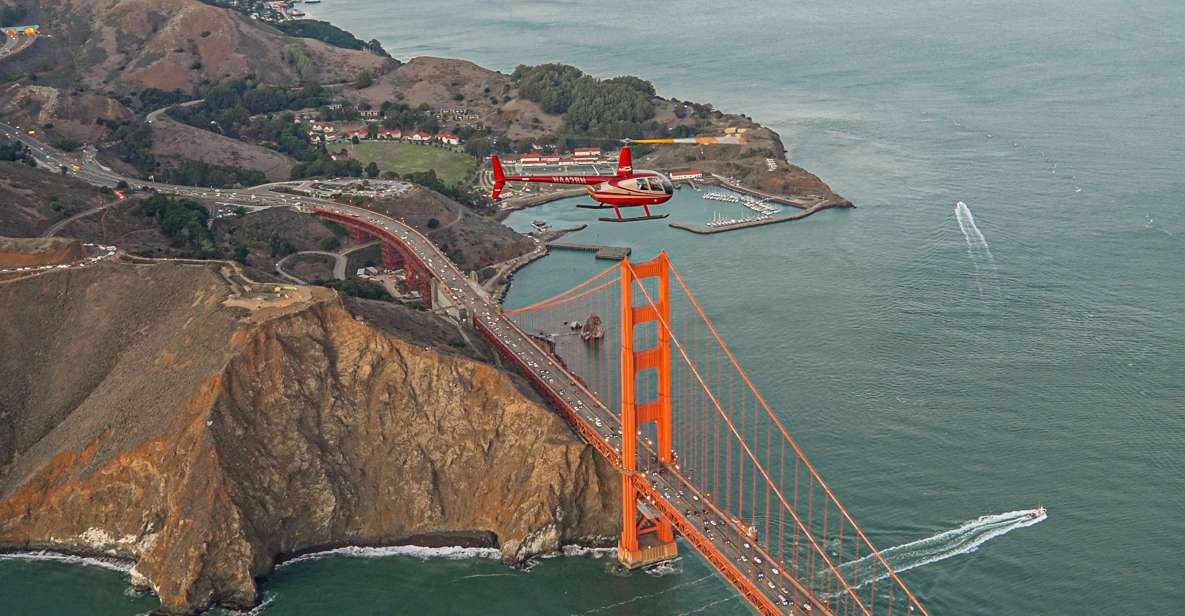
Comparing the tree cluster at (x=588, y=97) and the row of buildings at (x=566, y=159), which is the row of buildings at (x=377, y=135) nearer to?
the row of buildings at (x=566, y=159)

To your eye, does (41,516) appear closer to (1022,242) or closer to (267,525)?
(267,525)

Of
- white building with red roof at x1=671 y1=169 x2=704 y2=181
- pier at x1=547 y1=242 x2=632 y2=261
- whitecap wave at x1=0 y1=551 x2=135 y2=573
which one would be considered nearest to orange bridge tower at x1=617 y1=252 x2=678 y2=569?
whitecap wave at x1=0 y1=551 x2=135 y2=573

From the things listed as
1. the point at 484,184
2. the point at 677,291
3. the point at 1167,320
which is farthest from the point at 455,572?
the point at 484,184

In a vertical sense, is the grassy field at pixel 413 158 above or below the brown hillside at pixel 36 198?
below

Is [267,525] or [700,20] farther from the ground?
[700,20]

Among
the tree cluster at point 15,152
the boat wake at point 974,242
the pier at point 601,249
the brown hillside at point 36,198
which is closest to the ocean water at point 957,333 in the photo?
the boat wake at point 974,242

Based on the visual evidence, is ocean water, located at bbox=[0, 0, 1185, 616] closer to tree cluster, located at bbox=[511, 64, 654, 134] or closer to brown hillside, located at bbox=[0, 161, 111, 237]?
tree cluster, located at bbox=[511, 64, 654, 134]
